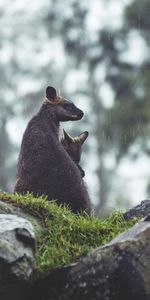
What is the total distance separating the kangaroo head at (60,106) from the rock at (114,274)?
520 cm

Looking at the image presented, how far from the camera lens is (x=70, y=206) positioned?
9961 millimetres

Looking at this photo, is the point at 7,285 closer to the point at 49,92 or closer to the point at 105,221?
the point at 105,221

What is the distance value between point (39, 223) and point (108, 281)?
6.10 ft

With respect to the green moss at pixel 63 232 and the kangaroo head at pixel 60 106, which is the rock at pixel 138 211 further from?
the kangaroo head at pixel 60 106

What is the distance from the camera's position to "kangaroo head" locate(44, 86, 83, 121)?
11.5m

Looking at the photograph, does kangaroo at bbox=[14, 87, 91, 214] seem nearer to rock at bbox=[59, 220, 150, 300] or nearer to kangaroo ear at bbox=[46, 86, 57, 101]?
kangaroo ear at bbox=[46, 86, 57, 101]

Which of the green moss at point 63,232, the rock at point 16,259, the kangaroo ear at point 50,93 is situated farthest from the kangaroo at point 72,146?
the rock at point 16,259

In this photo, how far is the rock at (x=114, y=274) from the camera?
20.1 ft

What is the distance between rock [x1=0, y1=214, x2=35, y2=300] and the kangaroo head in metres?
4.88

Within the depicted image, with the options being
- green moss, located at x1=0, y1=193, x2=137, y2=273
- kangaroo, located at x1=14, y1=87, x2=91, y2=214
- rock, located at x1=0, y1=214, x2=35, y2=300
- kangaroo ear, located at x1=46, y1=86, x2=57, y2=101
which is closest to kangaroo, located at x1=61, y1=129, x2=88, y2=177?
kangaroo ear, located at x1=46, y1=86, x2=57, y2=101

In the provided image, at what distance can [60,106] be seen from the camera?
455 inches

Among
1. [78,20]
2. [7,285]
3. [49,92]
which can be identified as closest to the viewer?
[7,285]

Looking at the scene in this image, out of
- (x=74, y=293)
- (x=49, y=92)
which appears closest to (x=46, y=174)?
(x=49, y=92)

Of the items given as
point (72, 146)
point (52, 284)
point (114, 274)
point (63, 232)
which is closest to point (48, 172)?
point (72, 146)
